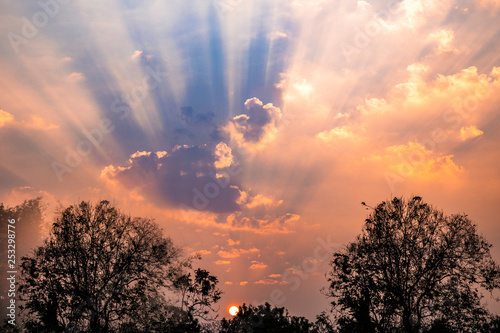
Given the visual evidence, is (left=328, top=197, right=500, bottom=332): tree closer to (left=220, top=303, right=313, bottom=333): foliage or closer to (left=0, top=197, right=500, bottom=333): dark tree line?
(left=0, top=197, right=500, bottom=333): dark tree line

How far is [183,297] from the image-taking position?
45.9 metres

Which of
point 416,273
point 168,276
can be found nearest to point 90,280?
point 168,276

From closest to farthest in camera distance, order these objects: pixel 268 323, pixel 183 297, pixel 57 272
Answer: pixel 57 272, pixel 183 297, pixel 268 323

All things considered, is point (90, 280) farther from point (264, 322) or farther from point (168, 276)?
point (264, 322)

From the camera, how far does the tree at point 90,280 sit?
112 feet

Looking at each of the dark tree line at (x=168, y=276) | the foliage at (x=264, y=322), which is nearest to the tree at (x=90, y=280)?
the dark tree line at (x=168, y=276)

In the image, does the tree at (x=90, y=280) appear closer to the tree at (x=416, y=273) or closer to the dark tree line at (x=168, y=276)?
the dark tree line at (x=168, y=276)

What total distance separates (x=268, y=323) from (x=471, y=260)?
34670 millimetres

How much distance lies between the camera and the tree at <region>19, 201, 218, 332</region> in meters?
34.1

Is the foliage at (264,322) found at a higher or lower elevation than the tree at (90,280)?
lower

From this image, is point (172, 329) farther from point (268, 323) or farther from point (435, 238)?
point (435, 238)

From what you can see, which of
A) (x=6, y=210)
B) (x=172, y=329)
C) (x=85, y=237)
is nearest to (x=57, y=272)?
(x=85, y=237)

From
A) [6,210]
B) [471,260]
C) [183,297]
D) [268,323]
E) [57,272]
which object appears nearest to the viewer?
[471,260]

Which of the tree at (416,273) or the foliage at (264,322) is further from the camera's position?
the foliage at (264,322)
